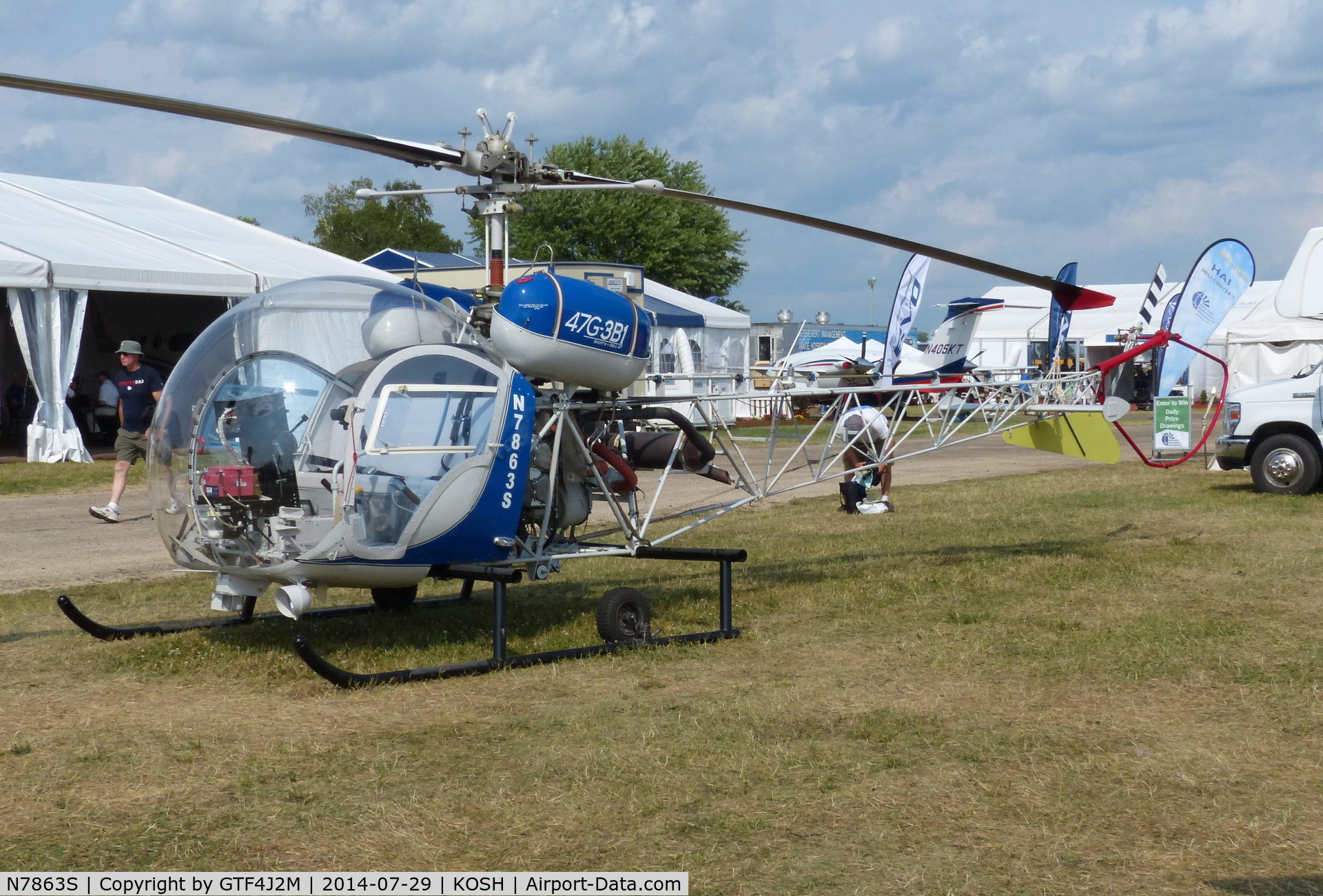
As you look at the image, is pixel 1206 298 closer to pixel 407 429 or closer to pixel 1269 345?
pixel 407 429

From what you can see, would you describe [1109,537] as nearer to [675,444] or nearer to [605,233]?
[675,444]

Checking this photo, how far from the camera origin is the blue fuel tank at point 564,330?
6.48 meters

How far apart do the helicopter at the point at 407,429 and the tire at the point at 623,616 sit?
0.5 inches

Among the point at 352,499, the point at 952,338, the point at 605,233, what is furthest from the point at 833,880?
the point at 605,233

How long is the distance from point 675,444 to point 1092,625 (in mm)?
2820

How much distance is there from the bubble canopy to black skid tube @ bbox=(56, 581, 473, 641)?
37.8 inches

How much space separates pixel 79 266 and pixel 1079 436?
15.1 m

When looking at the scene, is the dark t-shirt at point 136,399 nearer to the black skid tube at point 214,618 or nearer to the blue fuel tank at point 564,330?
the black skid tube at point 214,618

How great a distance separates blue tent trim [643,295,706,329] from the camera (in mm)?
27641

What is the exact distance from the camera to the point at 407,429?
5.99 meters

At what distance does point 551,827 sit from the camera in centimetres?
424

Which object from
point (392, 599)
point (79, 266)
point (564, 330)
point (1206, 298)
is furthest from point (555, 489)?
point (79, 266)

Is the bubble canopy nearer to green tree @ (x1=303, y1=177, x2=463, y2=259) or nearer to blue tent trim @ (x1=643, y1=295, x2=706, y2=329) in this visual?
blue tent trim @ (x1=643, y1=295, x2=706, y2=329)

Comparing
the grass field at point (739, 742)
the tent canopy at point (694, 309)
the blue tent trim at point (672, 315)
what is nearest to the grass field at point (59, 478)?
the grass field at point (739, 742)
